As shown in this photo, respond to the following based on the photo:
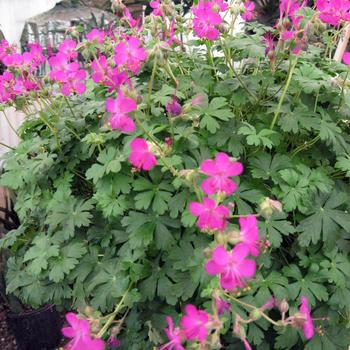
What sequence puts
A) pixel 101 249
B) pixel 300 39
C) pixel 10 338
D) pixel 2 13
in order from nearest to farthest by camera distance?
1. pixel 300 39
2. pixel 101 249
3. pixel 10 338
4. pixel 2 13

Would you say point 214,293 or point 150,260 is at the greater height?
point 214,293

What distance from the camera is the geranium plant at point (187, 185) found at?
1.11 meters

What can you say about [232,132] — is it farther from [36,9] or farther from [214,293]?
[36,9]

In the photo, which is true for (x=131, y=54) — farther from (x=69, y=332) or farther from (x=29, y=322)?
(x=29, y=322)

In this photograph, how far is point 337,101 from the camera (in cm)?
127

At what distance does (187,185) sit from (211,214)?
0.24 metres

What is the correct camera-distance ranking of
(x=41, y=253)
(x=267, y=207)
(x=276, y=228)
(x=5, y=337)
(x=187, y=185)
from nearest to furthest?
(x=267, y=207) → (x=187, y=185) → (x=276, y=228) → (x=41, y=253) → (x=5, y=337)

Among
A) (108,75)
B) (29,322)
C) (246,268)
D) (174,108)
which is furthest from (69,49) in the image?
(29,322)

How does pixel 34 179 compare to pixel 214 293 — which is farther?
pixel 34 179

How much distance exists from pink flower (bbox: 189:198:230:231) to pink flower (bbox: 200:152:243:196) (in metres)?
0.03

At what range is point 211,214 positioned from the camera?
30.3 inches

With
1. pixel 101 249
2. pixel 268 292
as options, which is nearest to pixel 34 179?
pixel 101 249

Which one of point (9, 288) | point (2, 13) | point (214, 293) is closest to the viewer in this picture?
point (214, 293)

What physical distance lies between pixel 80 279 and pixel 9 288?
34 centimetres
